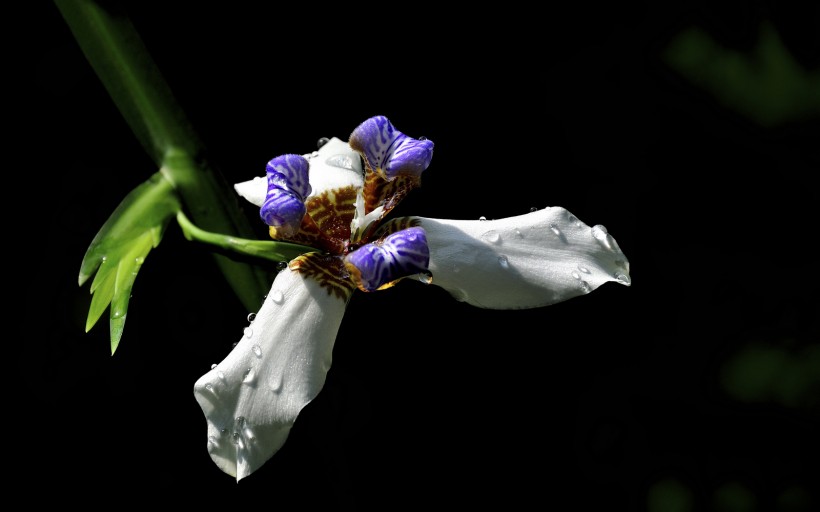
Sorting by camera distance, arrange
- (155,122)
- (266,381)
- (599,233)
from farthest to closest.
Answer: (155,122), (599,233), (266,381)

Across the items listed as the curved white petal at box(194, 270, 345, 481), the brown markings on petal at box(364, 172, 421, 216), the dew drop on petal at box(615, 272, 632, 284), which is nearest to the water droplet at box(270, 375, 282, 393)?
the curved white petal at box(194, 270, 345, 481)

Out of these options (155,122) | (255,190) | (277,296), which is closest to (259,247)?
(277,296)

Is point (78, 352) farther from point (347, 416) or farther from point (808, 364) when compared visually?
point (808, 364)

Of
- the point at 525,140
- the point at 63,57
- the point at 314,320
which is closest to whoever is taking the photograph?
the point at 314,320

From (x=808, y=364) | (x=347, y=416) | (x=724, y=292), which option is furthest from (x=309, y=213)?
(x=808, y=364)

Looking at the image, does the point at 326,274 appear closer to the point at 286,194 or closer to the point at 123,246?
the point at 286,194

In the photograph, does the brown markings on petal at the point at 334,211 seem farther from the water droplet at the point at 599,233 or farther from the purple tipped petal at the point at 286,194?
the water droplet at the point at 599,233

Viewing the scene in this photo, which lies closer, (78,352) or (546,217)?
(546,217)
